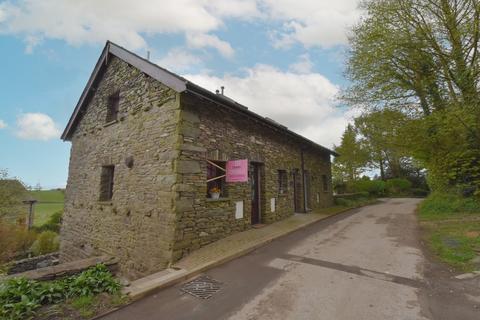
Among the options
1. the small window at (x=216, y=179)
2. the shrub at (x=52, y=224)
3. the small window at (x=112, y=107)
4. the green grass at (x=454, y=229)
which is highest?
the small window at (x=112, y=107)

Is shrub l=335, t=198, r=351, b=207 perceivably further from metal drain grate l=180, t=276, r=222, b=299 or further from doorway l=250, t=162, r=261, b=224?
metal drain grate l=180, t=276, r=222, b=299

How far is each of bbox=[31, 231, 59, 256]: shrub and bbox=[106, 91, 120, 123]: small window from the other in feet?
25.4

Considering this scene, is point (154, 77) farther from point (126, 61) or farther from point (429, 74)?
point (429, 74)

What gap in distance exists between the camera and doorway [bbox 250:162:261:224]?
8.56 m

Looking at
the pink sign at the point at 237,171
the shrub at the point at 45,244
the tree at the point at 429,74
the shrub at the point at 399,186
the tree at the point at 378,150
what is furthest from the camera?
the shrub at the point at 399,186

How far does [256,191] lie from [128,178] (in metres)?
4.48

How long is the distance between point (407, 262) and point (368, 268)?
995 mm

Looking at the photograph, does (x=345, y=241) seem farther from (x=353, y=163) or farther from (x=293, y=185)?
(x=353, y=163)

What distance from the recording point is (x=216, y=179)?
686 cm

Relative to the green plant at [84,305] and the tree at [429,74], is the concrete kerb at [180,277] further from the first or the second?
the tree at [429,74]

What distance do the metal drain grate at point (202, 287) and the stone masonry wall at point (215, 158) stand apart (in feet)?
4.04

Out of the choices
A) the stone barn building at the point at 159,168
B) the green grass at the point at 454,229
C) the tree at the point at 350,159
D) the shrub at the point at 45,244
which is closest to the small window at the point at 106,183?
the stone barn building at the point at 159,168

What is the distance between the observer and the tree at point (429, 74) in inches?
318

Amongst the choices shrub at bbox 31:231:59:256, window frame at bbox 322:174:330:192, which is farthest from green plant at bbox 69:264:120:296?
window frame at bbox 322:174:330:192
